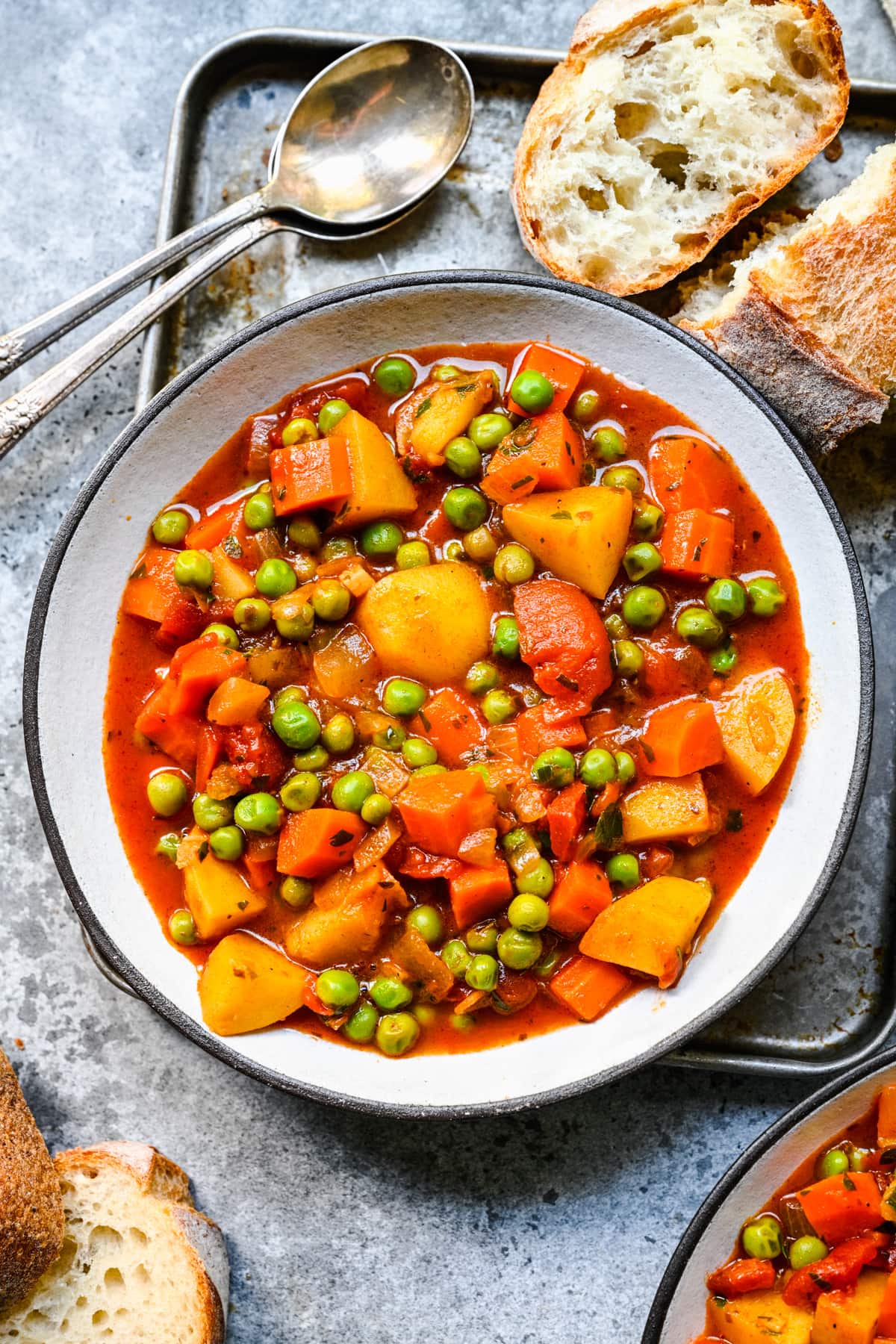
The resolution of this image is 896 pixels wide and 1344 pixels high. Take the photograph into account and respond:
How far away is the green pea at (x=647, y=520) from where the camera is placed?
3.64 metres

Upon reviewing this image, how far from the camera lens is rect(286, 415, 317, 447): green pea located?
3715mm

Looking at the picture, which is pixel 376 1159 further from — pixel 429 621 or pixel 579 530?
pixel 579 530

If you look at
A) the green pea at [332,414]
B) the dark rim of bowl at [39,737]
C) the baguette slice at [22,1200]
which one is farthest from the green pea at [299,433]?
the baguette slice at [22,1200]

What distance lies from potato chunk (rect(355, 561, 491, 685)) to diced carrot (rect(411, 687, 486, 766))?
0.24 feet

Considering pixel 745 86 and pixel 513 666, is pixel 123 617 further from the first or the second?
pixel 745 86

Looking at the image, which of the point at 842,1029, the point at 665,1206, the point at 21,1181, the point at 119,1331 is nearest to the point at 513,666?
the point at 842,1029

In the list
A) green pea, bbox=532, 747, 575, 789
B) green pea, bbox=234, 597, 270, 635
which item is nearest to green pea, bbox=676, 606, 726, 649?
green pea, bbox=532, 747, 575, 789

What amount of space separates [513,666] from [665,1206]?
207cm

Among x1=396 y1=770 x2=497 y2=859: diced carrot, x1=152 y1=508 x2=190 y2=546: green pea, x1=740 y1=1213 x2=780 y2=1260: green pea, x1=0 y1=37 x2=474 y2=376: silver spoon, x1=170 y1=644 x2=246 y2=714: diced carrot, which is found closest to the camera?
x1=396 y1=770 x2=497 y2=859: diced carrot

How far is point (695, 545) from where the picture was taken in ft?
11.9

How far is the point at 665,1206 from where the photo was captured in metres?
4.05

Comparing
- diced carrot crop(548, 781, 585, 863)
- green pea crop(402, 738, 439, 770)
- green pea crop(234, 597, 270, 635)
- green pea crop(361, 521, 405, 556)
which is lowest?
diced carrot crop(548, 781, 585, 863)

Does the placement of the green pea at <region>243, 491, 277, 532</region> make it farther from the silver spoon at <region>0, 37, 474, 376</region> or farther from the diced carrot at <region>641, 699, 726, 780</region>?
the diced carrot at <region>641, 699, 726, 780</region>

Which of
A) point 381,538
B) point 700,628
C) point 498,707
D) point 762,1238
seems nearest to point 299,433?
point 381,538
